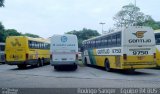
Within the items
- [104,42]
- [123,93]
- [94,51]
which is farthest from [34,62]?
[123,93]

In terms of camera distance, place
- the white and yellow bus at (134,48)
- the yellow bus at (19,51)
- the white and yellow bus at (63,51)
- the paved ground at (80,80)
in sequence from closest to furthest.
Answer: the paved ground at (80,80), the white and yellow bus at (134,48), the white and yellow bus at (63,51), the yellow bus at (19,51)

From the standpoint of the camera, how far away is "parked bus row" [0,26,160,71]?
864 inches

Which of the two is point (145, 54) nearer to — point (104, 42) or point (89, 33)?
point (104, 42)

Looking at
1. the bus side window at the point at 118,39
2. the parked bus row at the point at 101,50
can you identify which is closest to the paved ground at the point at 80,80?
the parked bus row at the point at 101,50

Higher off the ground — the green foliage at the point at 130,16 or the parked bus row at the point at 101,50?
the green foliage at the point at 130,16

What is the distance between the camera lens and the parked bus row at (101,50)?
22.0 metres

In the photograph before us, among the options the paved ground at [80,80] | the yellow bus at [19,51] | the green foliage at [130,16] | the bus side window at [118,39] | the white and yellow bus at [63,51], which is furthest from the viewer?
the green foliage at [130,16]

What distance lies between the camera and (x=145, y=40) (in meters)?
22.2

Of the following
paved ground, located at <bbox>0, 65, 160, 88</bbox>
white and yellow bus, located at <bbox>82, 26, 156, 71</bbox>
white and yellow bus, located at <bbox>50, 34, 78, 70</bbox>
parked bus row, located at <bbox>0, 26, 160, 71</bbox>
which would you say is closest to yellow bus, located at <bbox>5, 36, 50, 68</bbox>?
parked bus row, located at <bbox>0, 26, 160, 71</bbox>

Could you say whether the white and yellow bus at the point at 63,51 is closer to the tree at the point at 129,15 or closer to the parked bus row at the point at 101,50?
the parked bus row at the point at 101,50

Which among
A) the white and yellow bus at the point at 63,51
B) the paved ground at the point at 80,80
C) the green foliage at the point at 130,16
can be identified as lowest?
the paved ground at the point at 80,80

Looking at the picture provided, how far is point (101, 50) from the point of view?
2745 cm

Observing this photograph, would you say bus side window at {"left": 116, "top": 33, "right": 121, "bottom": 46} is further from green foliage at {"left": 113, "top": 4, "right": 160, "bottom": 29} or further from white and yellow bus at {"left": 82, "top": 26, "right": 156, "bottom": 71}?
green foliage at {"left": 113, "top": 4, "right": 160, "bottom": 29}

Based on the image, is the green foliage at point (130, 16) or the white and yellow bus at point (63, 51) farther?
the green foliage at point (130, 16)
